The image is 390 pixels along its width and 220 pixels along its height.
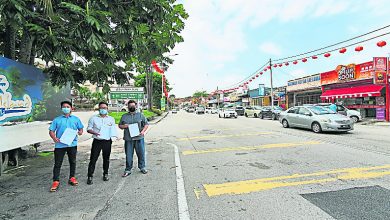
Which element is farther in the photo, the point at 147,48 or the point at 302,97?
the point at 302,97

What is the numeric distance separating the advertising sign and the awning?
2.95ft

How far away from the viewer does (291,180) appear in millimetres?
4848

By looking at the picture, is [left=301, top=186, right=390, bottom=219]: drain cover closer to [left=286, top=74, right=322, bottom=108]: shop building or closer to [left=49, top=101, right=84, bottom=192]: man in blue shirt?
[left=49, top=101, right=84, bottom=192]: man in blue shirt

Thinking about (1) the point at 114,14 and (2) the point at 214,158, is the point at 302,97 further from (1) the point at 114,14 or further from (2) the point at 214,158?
(1) the point at 114,14

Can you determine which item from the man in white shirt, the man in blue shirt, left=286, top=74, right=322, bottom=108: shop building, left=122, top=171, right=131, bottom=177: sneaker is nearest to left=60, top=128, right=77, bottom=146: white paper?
the man in blue shirt

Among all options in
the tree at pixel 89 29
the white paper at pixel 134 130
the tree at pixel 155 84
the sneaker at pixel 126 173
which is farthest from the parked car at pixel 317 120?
the tree at pixel 155 84

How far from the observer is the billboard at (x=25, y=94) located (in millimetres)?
5738

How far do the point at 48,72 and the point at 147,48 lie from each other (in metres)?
3.81

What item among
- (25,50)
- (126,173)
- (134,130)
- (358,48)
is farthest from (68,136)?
(358,48)

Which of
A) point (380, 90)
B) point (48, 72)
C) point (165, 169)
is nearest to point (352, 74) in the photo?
point (380, 90)

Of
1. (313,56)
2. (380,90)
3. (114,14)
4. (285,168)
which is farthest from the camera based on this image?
(380,90)

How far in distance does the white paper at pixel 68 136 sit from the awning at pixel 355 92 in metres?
22.1

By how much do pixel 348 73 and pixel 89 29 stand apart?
970 inches

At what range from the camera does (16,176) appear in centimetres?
591
